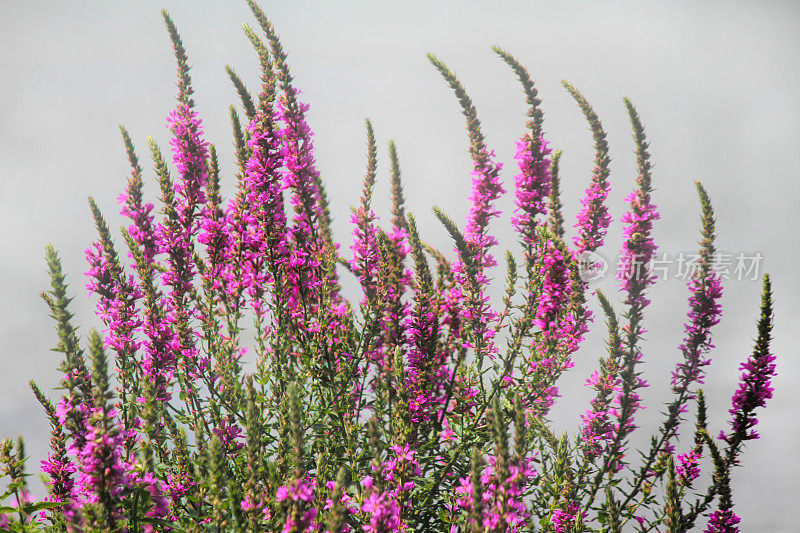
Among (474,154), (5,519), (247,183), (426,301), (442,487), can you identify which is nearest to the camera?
(5,519)

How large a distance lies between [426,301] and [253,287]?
210 centimetres

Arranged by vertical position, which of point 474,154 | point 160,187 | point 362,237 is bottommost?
point 362,237

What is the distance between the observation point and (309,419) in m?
5.31

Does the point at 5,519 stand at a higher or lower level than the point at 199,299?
lower

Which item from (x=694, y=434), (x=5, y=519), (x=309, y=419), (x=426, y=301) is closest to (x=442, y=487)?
(x=309, y=419)

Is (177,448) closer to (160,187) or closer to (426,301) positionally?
(426,301)

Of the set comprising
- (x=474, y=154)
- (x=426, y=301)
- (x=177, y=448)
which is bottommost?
(x=177, y=448)

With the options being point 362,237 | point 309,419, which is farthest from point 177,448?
point 362,237

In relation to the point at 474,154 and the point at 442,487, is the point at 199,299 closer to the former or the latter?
the point at 442,487

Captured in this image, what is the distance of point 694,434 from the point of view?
5914 millimetres

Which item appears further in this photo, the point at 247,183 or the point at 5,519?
the point at 247,183

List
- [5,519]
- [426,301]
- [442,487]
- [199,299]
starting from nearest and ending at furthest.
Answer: [5,519] → [426,301] → [442,487] → [199,299]

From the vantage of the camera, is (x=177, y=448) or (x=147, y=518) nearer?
(x=147, y=518)

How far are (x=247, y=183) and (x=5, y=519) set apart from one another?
3042mm
